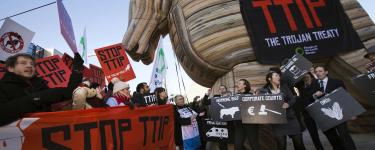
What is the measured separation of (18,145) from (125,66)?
18.0 feet

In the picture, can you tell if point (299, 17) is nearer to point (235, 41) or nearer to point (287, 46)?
point (287, 46)

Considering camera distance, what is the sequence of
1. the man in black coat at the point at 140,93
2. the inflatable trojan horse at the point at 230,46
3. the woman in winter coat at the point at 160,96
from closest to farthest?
the inflatable trojan horse at the point at 230,46
the woman in winter coat at the point at 160,96
the man in black coat at the point at 140,93

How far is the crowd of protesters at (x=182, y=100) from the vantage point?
2842 millimetres

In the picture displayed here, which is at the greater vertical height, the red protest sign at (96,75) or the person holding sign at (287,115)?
the red protest sign at (96,75)

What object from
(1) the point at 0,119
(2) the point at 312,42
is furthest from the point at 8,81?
(2) the point at 312,42

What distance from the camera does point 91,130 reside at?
3307 mm

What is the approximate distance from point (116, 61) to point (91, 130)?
16.4 ft

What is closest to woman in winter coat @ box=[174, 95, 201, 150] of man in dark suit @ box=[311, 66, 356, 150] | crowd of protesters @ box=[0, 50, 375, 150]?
crowd of protesters @ box=[0, 50, 375, 150]

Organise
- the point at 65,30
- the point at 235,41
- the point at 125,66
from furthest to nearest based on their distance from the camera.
Answer: the point at 125,66, the point at 235,41, the point at 65,30

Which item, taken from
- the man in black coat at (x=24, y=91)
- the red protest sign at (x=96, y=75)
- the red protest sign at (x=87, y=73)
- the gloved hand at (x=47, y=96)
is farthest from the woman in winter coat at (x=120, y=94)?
the red protest sign at (x=96, y=75)

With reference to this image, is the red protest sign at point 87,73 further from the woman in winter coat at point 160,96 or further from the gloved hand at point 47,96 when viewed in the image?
the gloved hand at point 47,96

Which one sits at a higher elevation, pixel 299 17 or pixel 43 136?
pixel 299 17

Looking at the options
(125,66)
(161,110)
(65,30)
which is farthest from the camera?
(125,66)

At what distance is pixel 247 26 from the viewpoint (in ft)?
20.8
